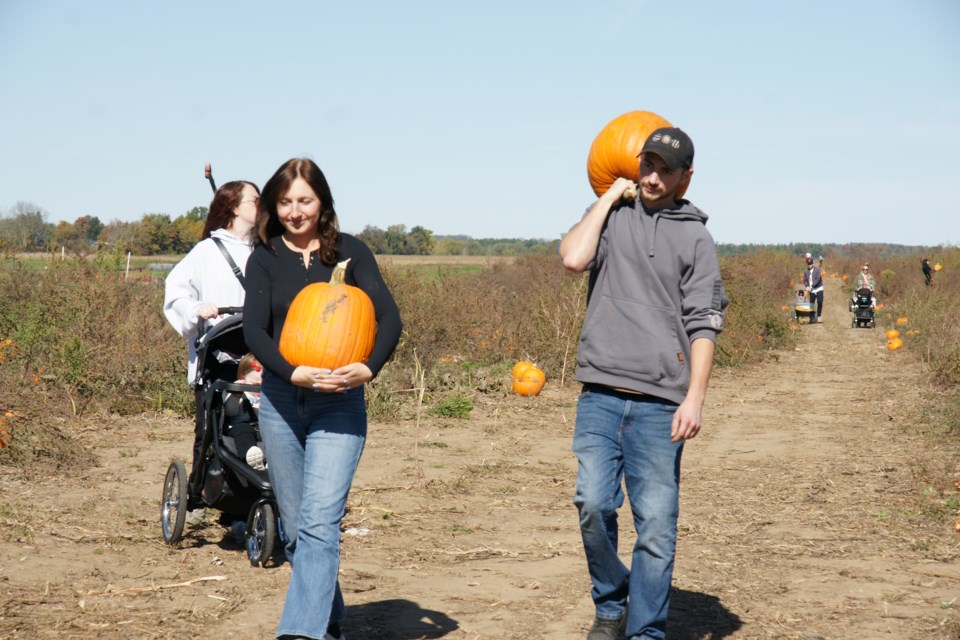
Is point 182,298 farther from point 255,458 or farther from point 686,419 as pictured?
point 686,419

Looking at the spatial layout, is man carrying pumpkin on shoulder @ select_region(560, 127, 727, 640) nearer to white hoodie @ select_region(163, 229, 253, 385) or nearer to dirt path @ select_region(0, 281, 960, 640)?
dirt path @ select_region(0, 281, 960, 640)

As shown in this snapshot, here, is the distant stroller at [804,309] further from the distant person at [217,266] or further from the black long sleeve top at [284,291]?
the black long sleeve top at [284,291]

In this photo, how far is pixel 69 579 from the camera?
5422 millimetres

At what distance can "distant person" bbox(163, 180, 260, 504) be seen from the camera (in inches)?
231

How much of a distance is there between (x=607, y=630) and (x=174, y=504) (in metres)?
3.12

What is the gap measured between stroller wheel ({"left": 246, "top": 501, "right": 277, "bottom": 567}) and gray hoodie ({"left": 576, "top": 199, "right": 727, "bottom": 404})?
232 cm

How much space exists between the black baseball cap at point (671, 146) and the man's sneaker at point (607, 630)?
1.86m

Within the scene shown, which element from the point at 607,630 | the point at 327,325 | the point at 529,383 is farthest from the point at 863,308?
the point at 327,325

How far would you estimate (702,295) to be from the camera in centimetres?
407

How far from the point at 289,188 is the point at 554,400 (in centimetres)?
982

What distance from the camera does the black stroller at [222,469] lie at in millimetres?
5699

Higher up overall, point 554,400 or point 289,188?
point 289,188

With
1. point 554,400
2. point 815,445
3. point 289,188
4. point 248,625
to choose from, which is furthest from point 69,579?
point 554,400

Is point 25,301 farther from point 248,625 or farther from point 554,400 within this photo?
point 248,625
